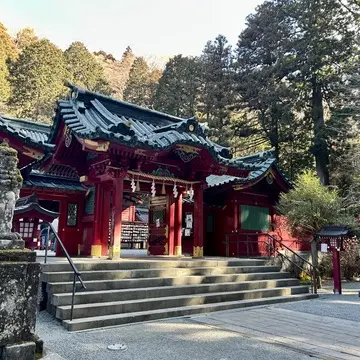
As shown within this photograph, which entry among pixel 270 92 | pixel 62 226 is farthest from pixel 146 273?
pixel 270 92

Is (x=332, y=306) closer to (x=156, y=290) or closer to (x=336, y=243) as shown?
(x=336, y=243)

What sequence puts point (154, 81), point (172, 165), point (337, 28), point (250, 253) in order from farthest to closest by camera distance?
point (154, 81)
point (337, 28)
point (250, 253)
point (172, 165)

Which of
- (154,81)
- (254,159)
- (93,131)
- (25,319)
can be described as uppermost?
(154,81)

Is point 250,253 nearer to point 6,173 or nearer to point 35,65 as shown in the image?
point 6,173

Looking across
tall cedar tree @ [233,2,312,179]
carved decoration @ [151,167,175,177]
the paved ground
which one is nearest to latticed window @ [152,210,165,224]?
carved decoration @ [151,167,175,177]

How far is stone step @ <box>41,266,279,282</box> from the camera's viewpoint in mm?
7012

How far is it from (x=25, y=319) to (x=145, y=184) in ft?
25.9

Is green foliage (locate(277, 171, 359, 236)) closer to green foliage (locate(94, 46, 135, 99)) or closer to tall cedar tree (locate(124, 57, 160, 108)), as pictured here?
tall cedar tree (locate(124, 57, 160, 108))

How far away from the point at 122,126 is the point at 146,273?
3.91m

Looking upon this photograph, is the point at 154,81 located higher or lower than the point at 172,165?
higher

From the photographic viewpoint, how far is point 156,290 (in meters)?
7.62

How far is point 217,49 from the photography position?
2897cm

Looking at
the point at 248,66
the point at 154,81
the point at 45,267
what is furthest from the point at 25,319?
the point at 154,81

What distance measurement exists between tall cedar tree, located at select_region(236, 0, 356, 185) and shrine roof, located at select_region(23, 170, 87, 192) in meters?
14.4
